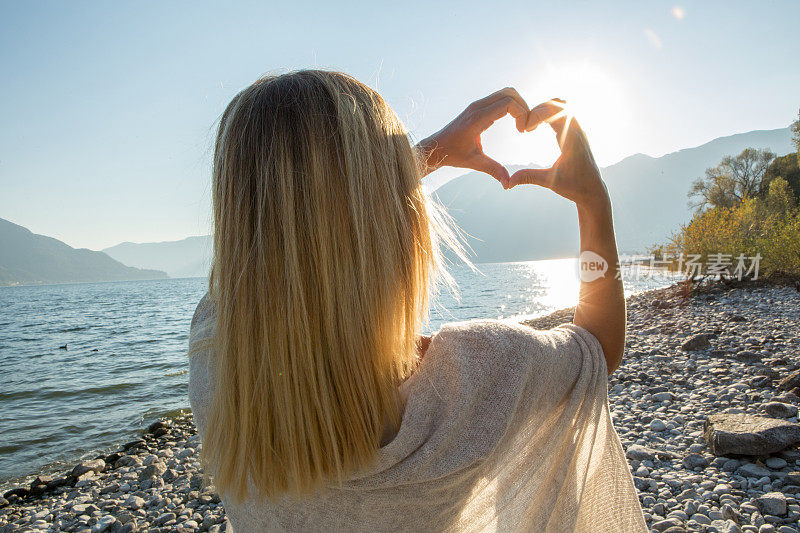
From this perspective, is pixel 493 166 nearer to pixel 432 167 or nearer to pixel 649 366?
pixel 432 167

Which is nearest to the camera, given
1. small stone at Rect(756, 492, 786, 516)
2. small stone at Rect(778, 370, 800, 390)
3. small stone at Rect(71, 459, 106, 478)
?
small stone at Rect(756, 492, 786, 516)

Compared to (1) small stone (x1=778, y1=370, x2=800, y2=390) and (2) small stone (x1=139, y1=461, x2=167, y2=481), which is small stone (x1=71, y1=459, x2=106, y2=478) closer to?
(2) small stone (x1=139, y1=461, x2=167, y2=481)

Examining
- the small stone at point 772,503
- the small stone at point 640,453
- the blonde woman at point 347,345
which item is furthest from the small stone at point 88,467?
the small stone at point 772,503

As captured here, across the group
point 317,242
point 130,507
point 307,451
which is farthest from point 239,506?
point 130,507

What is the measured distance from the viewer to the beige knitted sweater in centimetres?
93

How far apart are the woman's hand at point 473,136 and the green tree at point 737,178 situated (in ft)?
139

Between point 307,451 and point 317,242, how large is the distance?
1.55 ft

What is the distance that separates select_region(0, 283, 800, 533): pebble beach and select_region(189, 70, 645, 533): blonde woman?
3134 millimetres

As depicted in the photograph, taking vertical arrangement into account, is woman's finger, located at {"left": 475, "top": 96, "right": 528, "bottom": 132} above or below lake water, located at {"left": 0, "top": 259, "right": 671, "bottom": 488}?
above

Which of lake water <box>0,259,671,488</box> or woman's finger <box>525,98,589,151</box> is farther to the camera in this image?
lake water <box>0,259,671,488</box>

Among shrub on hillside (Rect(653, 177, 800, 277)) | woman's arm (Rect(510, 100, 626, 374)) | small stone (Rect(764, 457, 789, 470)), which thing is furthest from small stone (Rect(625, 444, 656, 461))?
shrub on hillside (Rect(653, 177, 800, 277))

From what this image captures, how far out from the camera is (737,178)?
129ft

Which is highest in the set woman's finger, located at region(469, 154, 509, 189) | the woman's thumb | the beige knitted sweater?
woman's finger, located at region(469, 154, 509, 189)

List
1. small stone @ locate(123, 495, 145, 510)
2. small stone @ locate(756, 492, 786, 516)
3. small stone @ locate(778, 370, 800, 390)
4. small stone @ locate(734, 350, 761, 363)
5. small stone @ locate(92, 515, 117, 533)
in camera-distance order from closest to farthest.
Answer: small stone @ locate(756, 492, 786, 516) → small stone @ locate(92, 515, 117, 533) → small stone @ locate(123, 495, 145, 510) → small stone @ locate(778, 370, 800, 390) → small stone @ locate(734, 350, 761, 363)
